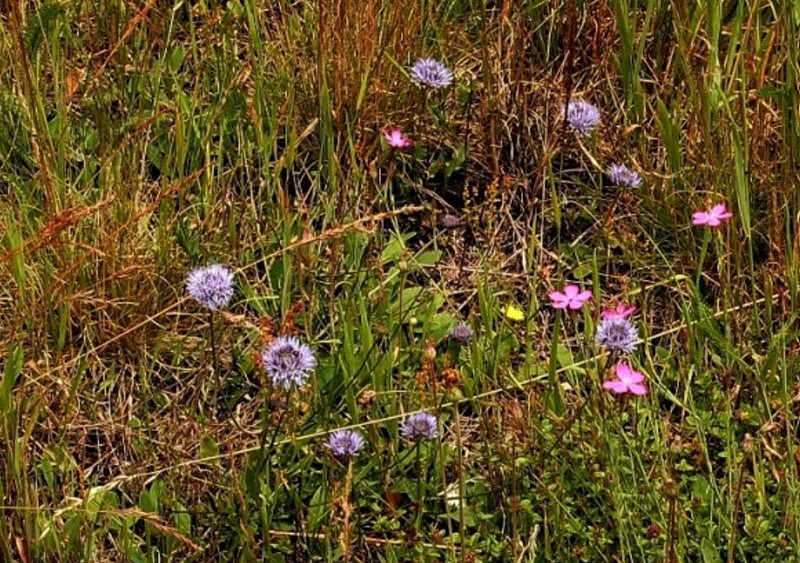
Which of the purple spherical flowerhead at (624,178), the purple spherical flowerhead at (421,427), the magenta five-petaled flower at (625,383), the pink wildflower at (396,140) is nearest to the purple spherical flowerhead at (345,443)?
the purple spherical flowerhead at (421,427)

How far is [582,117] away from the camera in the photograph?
7.46 ft

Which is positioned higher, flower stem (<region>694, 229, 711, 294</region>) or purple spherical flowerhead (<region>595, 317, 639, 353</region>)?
purple spherical flowerhead (<region>595, 317, 639, 353</region>)

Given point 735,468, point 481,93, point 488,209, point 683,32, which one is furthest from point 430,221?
point 735,468

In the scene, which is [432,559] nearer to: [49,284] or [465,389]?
[465,389]

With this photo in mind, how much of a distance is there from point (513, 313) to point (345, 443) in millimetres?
491

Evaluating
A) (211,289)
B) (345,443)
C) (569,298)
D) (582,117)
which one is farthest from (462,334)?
(582,117)

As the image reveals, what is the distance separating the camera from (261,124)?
229 centimetres

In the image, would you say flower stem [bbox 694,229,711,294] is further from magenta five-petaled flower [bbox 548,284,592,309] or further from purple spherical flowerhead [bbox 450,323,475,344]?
purple spherical flowerhead [bbox 450,323,475,344]

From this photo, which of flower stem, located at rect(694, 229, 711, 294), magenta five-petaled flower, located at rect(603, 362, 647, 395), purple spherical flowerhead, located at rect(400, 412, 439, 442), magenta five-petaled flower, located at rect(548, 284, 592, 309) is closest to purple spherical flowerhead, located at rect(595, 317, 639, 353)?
magenta five-petaled flower, located at rect(603, 362, 647, 395)

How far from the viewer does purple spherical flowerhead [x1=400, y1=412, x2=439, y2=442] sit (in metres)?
1.75

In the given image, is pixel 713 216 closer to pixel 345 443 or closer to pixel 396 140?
pixel 396 140

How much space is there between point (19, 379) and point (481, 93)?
1.04 meters

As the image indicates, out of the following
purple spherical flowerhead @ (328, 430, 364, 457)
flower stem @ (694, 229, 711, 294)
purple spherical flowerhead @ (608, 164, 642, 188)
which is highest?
purple spherical flowerhead @ (608, 164, 642, 188)

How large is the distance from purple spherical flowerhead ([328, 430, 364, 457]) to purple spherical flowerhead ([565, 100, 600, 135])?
31.9 inches
